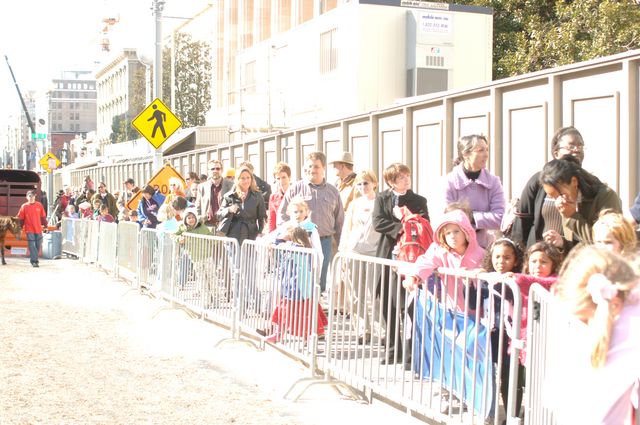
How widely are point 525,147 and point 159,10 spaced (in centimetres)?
1376

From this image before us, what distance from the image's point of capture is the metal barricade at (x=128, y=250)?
1748 cm

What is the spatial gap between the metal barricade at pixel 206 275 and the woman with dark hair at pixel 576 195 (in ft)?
15.6

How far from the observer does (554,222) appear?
24.0ft

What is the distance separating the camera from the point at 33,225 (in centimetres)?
2486

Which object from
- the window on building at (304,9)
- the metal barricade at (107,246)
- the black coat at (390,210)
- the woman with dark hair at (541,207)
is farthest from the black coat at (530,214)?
the window on building at (304,9)

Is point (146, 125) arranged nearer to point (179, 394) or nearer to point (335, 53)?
point (335, 53)

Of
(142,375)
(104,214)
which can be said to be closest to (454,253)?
(142,375)

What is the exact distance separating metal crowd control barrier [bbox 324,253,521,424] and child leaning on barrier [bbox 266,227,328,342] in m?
0.40

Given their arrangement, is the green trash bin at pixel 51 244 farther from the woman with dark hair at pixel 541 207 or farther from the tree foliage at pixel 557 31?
the woman with dark hair at pixel 541 207

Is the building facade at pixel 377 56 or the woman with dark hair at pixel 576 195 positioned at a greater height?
the building facade at pixel 377 56

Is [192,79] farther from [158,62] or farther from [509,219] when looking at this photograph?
[509,219]

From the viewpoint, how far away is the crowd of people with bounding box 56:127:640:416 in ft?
12.4

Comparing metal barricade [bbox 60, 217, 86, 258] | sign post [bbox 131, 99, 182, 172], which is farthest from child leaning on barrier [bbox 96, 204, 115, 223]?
sign post [bbox 131, 99, 182, 172]

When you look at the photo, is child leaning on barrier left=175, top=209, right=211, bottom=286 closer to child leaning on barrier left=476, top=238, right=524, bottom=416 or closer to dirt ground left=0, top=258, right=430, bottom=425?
dirt ground left=0, top=258, right=430, bottom=425
